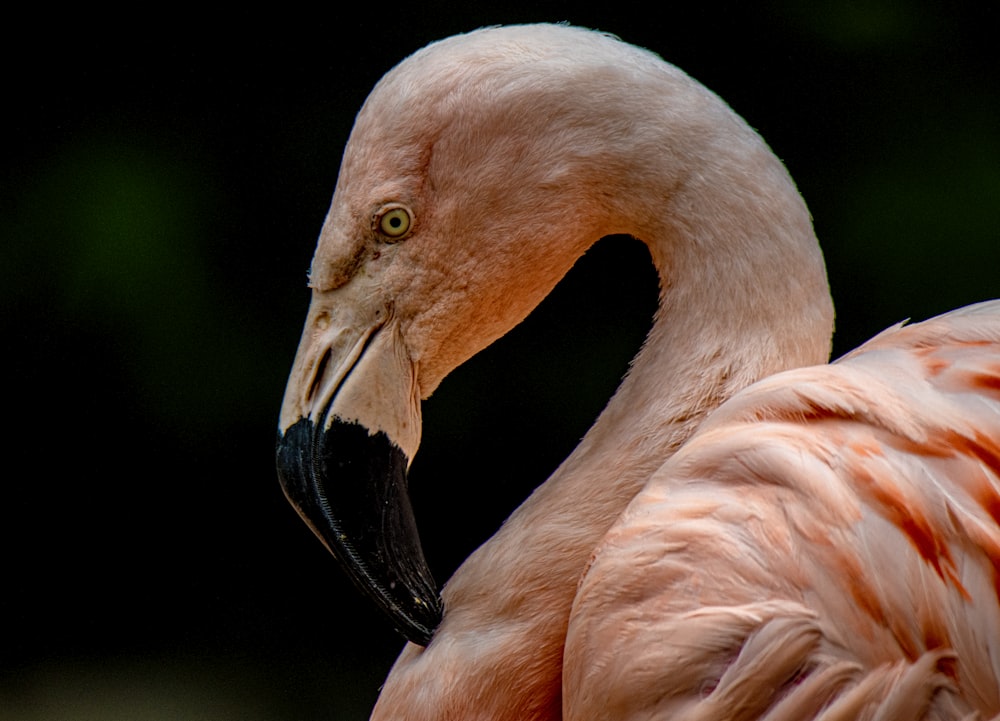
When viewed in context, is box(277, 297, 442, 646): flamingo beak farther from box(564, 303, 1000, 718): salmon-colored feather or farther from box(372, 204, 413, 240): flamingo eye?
Result: box(564, 303, 1000, 718): salmon-colored feather

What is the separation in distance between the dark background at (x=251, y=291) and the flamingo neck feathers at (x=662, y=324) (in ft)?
3.75

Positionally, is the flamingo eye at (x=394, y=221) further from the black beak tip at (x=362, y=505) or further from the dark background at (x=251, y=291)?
the dark background at (x=251, y=291)

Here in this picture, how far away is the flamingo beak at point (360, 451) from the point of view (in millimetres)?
1177

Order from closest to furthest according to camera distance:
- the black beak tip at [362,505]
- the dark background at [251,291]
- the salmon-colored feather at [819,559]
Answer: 1. the salmon-colored feather at [819,559]
2. the black beak tip at [362,505]
3. the dark background at [251,291]

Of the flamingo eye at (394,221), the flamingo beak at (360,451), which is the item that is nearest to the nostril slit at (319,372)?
the flamingo beak at (360,451)

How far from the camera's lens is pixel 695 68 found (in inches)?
89.2

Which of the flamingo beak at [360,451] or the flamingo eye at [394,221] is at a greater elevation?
the flamingo eye at [394,221]

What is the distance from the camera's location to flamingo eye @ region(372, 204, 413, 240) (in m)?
1.19

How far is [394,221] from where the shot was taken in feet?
3.93

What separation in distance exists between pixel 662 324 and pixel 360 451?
339mm

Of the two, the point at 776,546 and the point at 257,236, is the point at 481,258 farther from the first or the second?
the point at 257,236

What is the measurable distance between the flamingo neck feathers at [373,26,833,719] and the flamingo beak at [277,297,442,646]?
77 millimetres

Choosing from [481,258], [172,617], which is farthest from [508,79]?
[172,617]

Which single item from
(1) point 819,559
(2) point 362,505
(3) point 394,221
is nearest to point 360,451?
(2) point 362,505
